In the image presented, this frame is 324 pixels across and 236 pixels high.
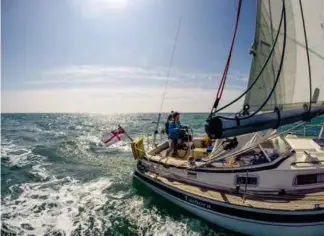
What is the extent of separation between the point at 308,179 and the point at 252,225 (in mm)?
2618

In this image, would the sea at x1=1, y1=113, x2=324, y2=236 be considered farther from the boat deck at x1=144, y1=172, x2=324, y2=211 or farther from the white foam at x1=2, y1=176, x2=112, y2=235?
the boat deck at x1=144, y1=172, x2=324, y2=211

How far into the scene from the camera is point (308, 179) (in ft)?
31.0

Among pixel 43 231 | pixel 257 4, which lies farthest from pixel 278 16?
pixel 43 231

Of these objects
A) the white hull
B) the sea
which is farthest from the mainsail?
Result: the sea

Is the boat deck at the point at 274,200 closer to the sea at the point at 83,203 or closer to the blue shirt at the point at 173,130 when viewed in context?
the sea at the point at 83,203

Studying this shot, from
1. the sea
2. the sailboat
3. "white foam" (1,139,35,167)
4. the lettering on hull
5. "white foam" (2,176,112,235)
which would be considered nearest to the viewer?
the sailboat

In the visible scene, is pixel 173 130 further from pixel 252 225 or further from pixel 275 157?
pixel 252 225

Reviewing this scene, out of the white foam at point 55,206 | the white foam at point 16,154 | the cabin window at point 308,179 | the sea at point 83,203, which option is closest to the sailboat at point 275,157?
the cabin window at point 308,179

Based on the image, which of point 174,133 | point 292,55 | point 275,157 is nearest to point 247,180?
point 275,157

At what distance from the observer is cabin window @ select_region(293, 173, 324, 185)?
9.40m

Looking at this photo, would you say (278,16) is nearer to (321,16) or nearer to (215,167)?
(321,16)

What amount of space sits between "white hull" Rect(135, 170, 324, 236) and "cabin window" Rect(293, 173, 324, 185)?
1.67m

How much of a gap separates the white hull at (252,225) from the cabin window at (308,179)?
1.67 metres

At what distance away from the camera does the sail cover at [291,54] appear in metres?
9.33
